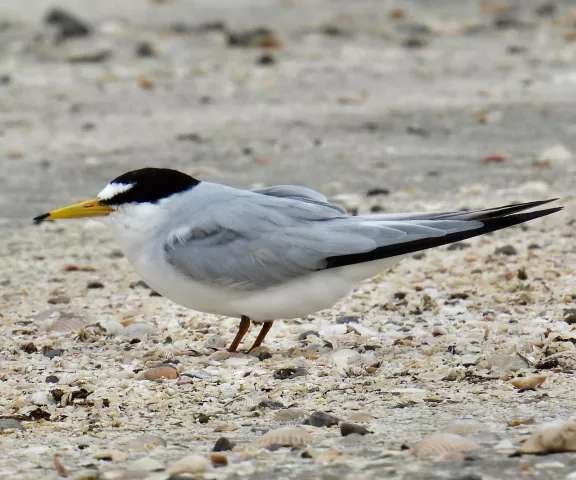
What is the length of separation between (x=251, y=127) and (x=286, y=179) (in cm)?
135

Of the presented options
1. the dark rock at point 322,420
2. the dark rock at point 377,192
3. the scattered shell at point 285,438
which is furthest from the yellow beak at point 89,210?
the dark rock at point 377,192

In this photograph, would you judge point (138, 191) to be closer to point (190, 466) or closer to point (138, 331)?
point (138, 331)

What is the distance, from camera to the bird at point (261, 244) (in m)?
4.39

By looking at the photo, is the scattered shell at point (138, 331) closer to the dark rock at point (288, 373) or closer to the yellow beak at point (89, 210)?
the yellow beak at point (89, 210)

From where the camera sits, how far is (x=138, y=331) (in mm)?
4844

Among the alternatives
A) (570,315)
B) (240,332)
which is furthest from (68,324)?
(570,315)

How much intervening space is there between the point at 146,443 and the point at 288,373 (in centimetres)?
83

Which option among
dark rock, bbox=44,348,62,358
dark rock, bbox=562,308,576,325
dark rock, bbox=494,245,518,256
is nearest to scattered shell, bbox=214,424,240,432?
dark rock, bbox=44,348,62,358

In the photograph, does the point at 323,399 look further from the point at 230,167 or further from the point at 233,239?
the point at 230,167

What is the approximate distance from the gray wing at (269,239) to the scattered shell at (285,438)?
105cm

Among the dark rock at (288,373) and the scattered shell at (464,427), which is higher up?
the dark rock at (288,373)

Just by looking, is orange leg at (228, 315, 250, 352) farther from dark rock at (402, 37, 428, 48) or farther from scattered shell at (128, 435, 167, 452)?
dark rock at (402, 37, 428, 48)

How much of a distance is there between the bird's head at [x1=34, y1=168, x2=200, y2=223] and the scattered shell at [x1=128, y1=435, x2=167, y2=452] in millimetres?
1281

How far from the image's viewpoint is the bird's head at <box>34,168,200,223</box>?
4.62m
